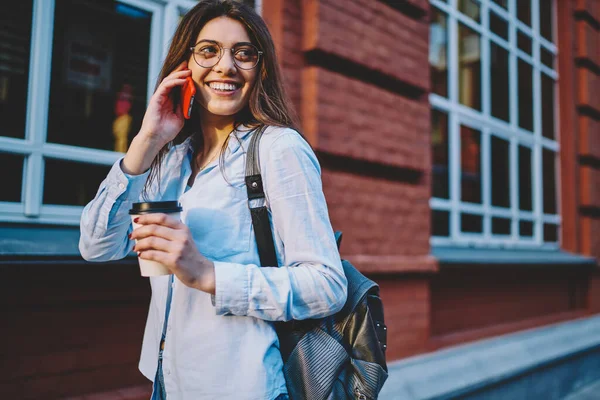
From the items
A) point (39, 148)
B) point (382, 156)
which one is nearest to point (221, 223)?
point (39, 148)

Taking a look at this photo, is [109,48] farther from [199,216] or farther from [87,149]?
[199,216]

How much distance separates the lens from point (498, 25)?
5750 millimetres

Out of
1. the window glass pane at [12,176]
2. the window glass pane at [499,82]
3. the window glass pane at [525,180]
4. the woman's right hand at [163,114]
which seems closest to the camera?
the woman's right hand at [163,114]

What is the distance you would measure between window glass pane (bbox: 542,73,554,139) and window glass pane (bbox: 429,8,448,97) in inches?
88.0

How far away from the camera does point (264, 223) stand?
4.22 feet

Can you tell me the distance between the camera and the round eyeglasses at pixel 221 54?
1.41 m

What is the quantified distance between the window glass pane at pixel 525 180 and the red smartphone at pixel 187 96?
17.9 feet

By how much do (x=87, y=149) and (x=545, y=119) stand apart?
5.79m

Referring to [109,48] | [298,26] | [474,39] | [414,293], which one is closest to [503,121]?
[474,39]

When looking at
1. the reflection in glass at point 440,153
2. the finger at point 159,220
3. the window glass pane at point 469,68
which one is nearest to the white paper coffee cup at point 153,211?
the finger at point 159,220

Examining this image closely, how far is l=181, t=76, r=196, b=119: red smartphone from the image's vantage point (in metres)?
1.38

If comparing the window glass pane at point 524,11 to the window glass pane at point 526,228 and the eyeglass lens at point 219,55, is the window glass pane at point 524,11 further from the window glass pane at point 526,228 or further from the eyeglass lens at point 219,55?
the eyeglass lens at point 219,55

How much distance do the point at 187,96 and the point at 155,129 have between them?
0.12m

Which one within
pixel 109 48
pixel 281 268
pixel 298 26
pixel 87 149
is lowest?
pixel 281 268
